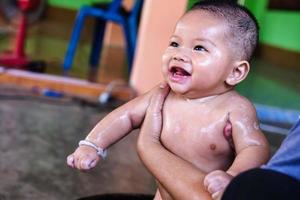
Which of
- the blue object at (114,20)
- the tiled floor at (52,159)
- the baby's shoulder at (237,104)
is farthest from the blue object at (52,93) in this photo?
the baby's shoulder at (237,104)

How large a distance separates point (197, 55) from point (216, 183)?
195 mm

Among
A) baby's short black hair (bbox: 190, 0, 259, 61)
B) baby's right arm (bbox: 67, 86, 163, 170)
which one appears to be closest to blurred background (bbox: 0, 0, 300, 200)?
baby's right arm (bbox: 67, 86, 163, 170)

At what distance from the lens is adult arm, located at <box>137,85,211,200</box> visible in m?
0.60

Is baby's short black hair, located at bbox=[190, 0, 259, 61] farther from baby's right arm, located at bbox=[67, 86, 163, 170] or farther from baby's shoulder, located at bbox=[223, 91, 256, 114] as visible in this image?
baby's right arm, located at bbox=[67, 86, 163, 170]

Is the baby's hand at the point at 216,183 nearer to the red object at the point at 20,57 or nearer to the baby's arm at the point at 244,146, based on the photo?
the baby's arm at the point at 244,146

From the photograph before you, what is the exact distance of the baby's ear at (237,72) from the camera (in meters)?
0.73

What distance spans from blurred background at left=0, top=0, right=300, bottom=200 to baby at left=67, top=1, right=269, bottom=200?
487mm

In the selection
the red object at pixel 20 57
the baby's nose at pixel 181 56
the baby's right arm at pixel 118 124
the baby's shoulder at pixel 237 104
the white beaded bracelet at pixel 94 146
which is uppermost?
the baby's nose at pixel 181 56

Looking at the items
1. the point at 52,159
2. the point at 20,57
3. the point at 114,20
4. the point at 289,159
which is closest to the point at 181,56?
the point at 289,159

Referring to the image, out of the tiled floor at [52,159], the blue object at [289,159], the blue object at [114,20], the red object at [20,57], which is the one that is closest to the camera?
the blue object at [289,159]

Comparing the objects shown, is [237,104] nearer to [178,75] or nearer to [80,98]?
[178,75]

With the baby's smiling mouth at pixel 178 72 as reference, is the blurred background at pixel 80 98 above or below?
below

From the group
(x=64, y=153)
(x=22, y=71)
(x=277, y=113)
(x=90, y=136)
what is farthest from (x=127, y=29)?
(x=90, y=136)

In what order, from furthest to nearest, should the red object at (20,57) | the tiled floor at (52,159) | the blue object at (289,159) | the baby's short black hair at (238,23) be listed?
1. the red object at (20,57)
2. the tiled floor at (52,159)
3. the baby's short black hair at (238,23)
4. the blue object at (289,159)
